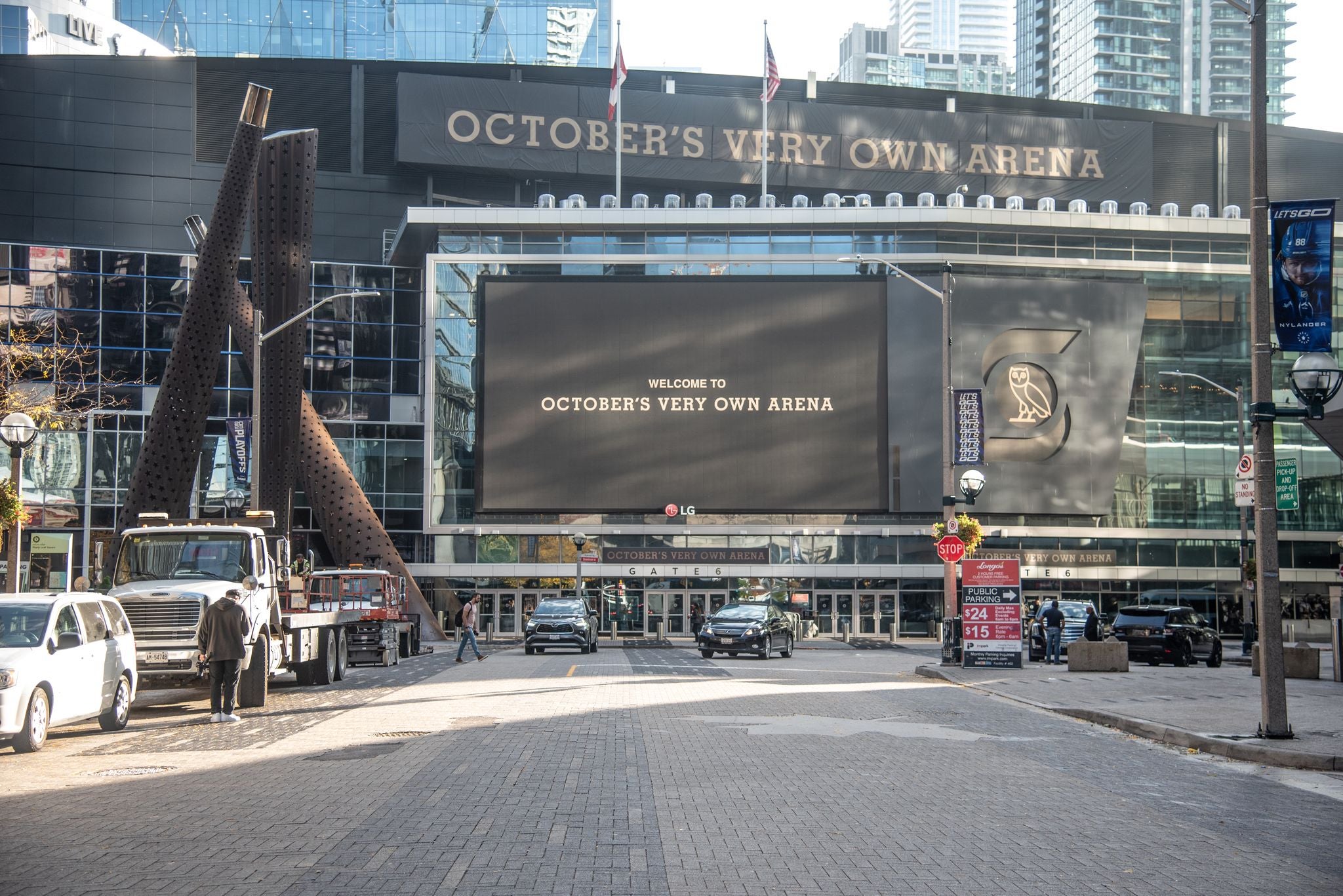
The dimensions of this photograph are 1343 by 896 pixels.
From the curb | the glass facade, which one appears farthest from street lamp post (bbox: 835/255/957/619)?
the glass facade

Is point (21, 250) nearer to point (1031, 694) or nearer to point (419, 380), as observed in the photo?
point (419, 380)

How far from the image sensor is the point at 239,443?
46.0 meters

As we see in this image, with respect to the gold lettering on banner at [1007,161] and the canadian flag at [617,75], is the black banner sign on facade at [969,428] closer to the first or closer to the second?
the canadian flag at [617,75]

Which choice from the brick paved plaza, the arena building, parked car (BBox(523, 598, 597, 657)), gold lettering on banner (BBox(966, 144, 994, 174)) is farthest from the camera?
gold lettering on banner (BBox(966, 144, 994, 174))

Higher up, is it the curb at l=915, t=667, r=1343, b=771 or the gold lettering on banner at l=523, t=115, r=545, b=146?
the gold lettering on banner at l=523, t=115, r=545, b=146

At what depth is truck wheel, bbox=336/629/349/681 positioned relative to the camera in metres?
26.9

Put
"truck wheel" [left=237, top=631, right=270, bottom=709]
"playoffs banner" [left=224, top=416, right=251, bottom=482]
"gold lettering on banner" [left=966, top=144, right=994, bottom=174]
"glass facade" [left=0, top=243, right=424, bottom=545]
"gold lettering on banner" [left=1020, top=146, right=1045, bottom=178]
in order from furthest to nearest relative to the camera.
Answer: "gold lettering on banner" [left=1020, top=146, right=1045, bottom=178], "gold lettering on banner" [left=966, top=144, right=994, bottom=174], "glass facade" [left=0, top=243, right=424, bottom=545], "playoffs banner" [left=224, top=416, right=251, bottom=482], "truck wheel" [left=237, top=631, right=270, bottom=709]

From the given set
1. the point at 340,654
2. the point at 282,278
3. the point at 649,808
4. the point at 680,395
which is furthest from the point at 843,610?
the point at 649,808

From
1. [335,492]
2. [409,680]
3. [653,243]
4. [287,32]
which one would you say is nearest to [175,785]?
[409,680]

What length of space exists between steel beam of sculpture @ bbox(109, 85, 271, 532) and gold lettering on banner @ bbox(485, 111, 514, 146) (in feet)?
109

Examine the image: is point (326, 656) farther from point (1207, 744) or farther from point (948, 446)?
point (948, 446)

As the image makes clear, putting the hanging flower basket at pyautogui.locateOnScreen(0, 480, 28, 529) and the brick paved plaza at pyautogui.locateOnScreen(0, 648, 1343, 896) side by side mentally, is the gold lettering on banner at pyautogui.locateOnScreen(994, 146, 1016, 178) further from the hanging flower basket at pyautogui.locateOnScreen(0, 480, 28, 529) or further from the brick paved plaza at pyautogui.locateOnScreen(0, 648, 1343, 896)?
the hanging flower basket at pyautogui.locateOnScreen(0, 480, 28, 529)

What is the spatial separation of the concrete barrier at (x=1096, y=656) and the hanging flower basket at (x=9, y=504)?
22.7m

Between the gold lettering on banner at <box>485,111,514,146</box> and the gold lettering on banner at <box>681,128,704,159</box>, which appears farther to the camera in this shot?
the gold lettering on banner at <box>681,128,704,159</box>
